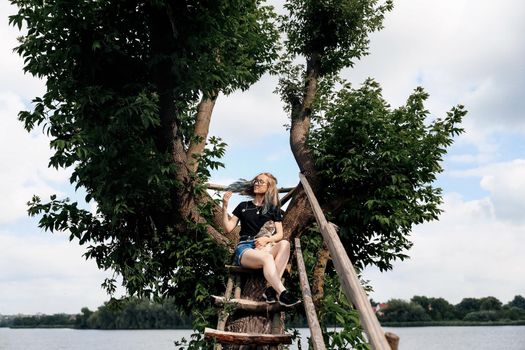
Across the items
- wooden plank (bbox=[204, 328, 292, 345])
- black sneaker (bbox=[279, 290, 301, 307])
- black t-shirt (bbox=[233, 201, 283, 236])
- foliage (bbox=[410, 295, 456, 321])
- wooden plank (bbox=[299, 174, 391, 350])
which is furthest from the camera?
foliage (bbox=[410, 295, 456, 321])

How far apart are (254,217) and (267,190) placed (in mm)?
455

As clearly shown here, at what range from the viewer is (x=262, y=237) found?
26.4 feet

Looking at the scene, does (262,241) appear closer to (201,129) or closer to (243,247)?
(243,247)

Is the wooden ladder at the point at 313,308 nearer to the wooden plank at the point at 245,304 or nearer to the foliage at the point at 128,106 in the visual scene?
the wooden plank at the point at 245,304

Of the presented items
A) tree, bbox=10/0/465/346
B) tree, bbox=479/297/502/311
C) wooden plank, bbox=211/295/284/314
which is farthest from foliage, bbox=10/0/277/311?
tree, bbox=479/297/502/311

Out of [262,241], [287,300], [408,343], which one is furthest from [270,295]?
[408,343]

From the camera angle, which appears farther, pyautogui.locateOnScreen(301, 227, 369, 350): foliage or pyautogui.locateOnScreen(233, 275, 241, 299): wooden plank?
pyautogui.locateOnScreen(301, 227, 369, 350): foliage

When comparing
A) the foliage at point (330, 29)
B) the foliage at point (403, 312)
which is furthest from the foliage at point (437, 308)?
the foliage at point (330, 29)

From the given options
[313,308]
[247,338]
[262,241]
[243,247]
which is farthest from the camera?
[243,247]

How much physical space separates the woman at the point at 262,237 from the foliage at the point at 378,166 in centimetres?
289

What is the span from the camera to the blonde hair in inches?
332

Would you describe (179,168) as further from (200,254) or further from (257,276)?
(257,276)

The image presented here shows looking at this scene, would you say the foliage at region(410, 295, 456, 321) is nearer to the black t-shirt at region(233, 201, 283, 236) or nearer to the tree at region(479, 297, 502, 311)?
the tree at region(479, 297, 502, 311)

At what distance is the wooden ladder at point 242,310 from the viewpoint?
21.8 ft
